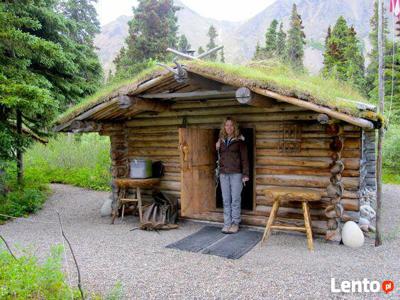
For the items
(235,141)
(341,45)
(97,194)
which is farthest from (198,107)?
(341,45)

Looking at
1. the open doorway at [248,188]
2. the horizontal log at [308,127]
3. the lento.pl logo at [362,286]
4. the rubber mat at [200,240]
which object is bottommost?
the lento.pl logo at [362,286]

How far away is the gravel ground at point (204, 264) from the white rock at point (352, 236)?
0.51 feet

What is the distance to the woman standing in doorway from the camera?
744 cm

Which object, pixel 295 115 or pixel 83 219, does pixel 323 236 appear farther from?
pixel 83 219

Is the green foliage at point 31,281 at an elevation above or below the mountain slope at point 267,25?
below

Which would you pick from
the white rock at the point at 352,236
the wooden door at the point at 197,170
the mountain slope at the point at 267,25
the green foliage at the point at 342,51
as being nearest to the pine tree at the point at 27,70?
the wooden door at the point at 197,170

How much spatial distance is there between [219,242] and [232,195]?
993 millimetres

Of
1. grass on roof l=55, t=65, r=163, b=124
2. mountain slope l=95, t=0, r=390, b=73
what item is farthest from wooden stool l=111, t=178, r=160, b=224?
mountain slope l=95, t=0, r=390, b=73

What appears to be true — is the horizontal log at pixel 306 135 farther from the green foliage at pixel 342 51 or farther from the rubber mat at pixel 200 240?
the green foliage at pixel 342 51

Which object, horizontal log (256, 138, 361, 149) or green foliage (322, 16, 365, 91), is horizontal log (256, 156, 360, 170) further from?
green foliage (322, 16, 365, 91)

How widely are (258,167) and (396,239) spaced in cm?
291

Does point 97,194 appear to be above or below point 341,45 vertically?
below

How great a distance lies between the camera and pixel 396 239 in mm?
7152

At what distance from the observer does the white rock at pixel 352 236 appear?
21.6ft
